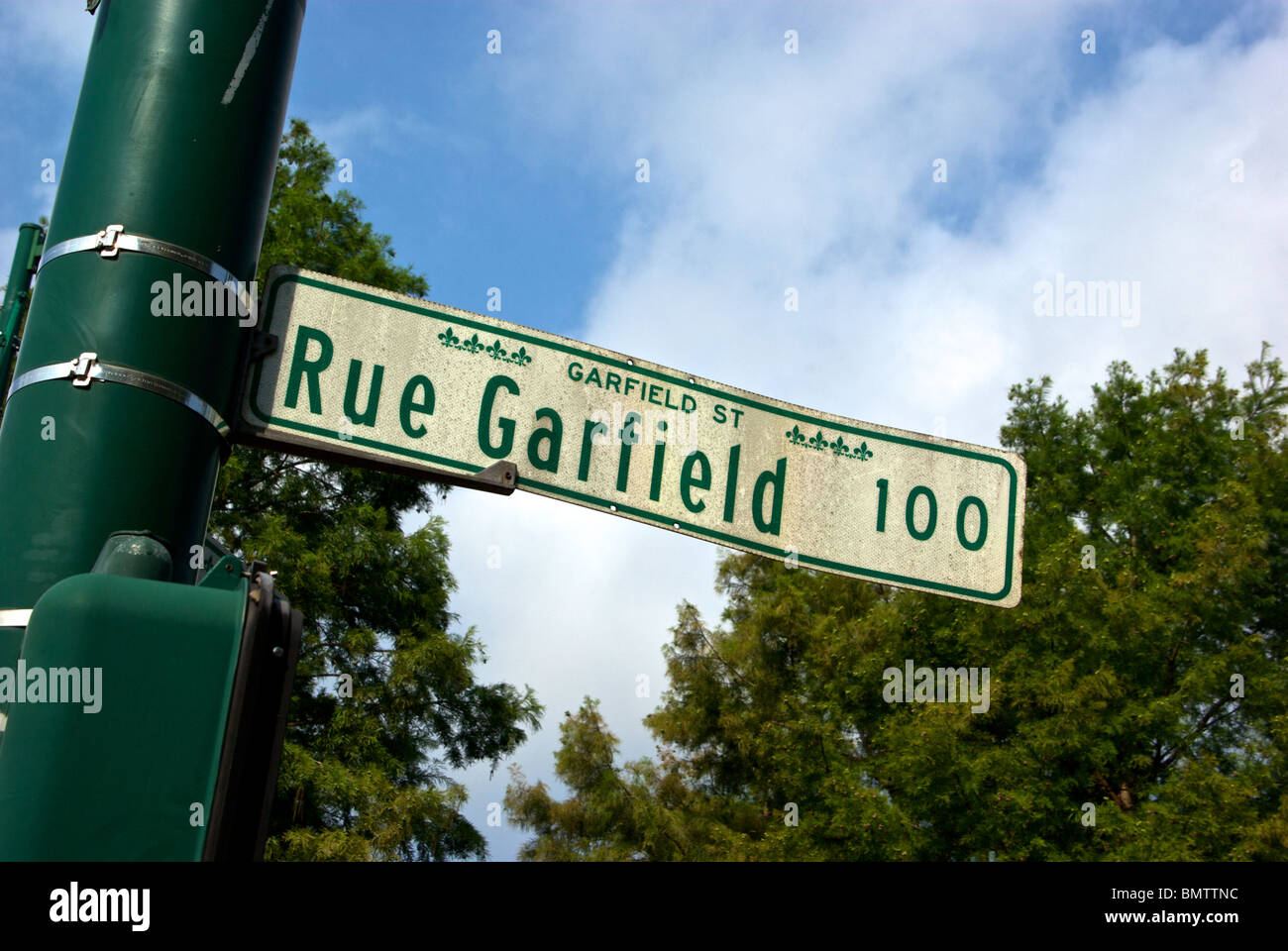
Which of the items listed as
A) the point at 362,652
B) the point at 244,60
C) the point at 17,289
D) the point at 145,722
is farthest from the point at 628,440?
the point at 362,652

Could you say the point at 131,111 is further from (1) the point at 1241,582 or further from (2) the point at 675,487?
(1) the point at 1241,582

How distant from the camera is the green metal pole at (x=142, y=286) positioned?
1481mm

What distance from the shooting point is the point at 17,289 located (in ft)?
5.83

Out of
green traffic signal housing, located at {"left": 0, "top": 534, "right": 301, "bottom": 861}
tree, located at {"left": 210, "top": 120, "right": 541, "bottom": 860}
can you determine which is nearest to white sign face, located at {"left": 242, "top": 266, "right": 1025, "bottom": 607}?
green traffic signal housing, located at {"left": 0, "top": 534, "right": 301, "bottom": 861}

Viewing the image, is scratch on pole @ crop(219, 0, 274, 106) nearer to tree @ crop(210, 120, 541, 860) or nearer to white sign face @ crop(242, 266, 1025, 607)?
white sign face @ crop(242, 266, 1025, 607)

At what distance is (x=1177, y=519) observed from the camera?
20688 millimetres

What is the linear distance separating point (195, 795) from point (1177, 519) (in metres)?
22.0

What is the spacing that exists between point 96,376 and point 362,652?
45.7 ft

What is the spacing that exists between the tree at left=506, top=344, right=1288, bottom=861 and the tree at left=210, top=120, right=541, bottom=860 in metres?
4.89

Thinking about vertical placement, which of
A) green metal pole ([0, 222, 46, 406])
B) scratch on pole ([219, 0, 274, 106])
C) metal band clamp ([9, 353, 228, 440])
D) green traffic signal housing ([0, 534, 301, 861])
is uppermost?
scratch on pole ([219, 0, 274, 106])

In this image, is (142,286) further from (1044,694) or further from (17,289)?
(1044,694)

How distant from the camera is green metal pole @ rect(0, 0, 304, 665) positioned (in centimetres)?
148

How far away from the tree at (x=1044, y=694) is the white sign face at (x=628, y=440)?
42.8ft

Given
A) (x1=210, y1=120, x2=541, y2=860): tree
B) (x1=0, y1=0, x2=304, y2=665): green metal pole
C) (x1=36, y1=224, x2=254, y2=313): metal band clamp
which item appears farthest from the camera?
(x1=210, y1=120, x2=541, y2=860): tree
